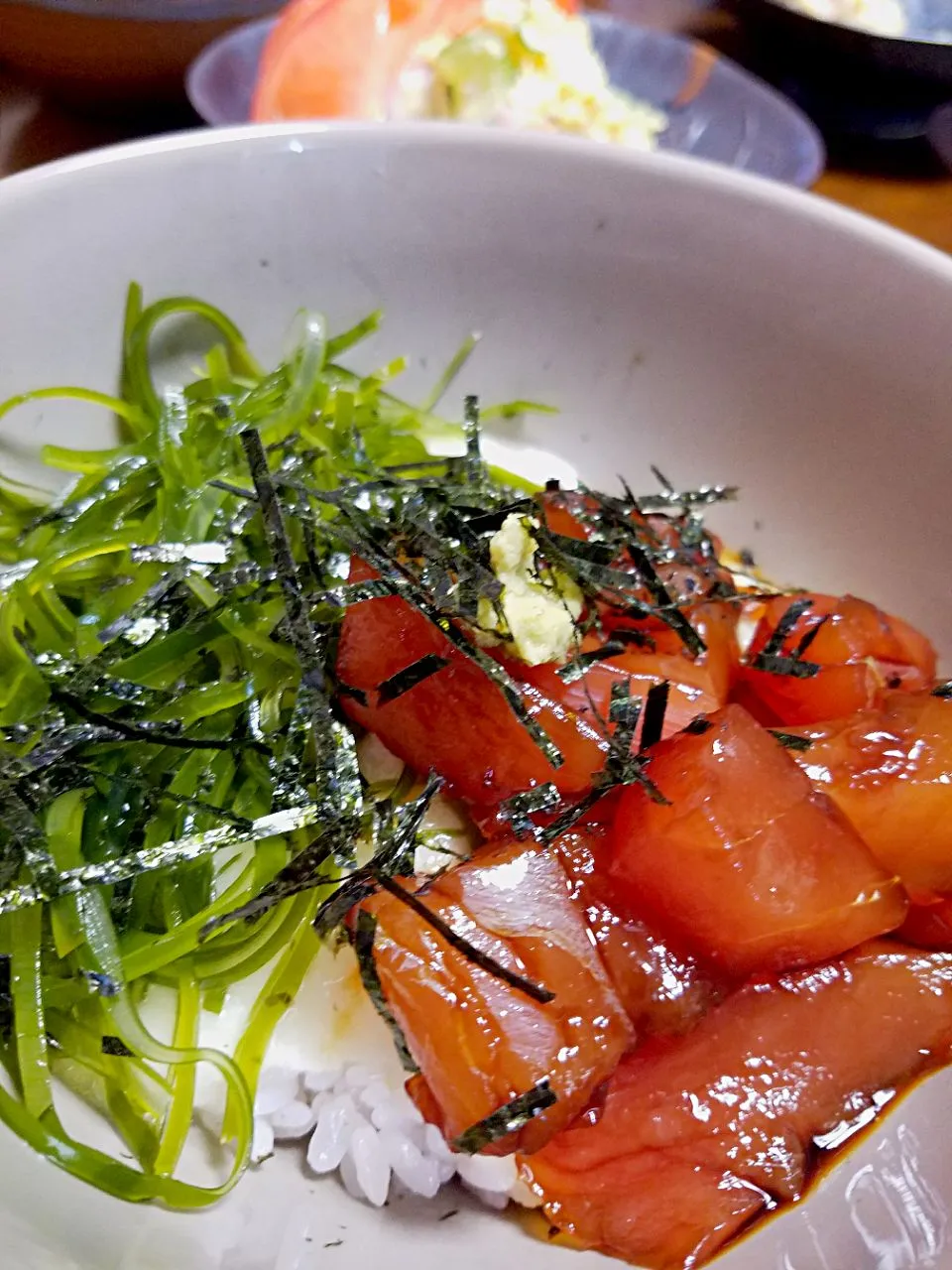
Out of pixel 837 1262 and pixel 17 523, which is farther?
pixel 17 523

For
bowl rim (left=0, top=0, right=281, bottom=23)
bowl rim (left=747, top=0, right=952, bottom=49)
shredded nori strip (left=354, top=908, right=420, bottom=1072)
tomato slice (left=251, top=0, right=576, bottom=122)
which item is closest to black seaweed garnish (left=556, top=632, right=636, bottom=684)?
shredded nori strip (left=354, top=908, right=420, bottom=1072)

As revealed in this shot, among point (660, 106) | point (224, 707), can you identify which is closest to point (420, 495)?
point (224, 707)

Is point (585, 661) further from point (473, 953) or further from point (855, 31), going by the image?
point (855, 31)

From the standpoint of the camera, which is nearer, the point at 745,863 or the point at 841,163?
the point at 745,863

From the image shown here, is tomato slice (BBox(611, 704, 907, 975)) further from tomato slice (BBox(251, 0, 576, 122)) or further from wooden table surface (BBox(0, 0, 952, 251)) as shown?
wooden table surface (BBox(0, 0, 952, 251))

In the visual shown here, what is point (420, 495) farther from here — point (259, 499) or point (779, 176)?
point (779, 176)

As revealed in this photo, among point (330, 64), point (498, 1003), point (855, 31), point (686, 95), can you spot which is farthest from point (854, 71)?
point (498, 1003)

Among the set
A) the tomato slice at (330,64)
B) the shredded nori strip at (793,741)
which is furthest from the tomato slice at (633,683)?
the tomato slice at (330,64)
